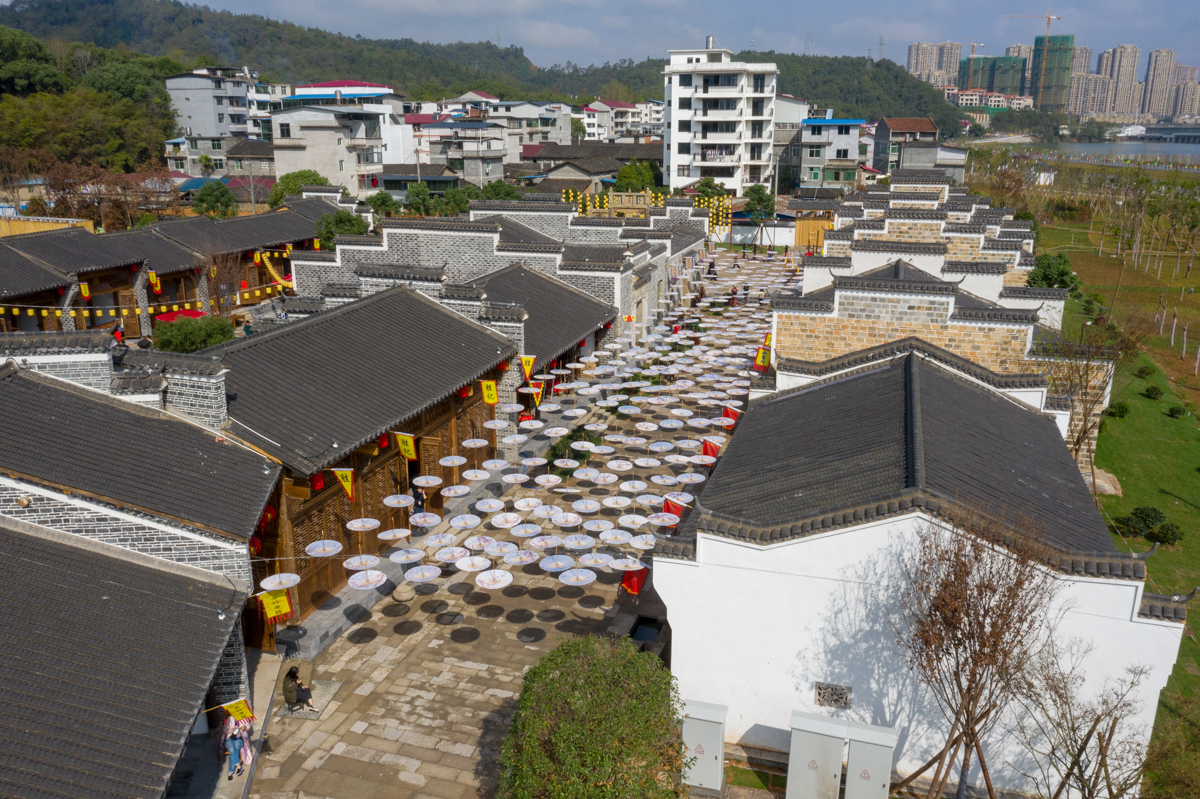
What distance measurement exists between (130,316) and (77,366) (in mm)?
25555

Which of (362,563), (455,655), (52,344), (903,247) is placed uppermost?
(903,247)

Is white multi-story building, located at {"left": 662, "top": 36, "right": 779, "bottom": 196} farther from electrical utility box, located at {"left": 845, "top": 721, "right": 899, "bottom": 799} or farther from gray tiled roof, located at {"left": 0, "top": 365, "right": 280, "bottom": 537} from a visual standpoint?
electrical utility box, located at {"left": 845, "top": 721, "right": 899, "bottom": 799}

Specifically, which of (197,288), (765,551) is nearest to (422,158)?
(197,288)

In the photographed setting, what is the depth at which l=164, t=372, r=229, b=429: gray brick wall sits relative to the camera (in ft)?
46.7

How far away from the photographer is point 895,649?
1151 centimetres

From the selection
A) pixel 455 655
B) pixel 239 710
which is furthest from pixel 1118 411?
pixel 239 710

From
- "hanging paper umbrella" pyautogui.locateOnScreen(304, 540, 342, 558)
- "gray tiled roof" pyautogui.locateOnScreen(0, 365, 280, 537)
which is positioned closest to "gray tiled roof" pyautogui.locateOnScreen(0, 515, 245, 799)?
"gray tiled roof" pyautogui.locateOnScreen(0, 365, 280, 537)

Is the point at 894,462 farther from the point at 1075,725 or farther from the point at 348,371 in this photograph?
the point at 348,371

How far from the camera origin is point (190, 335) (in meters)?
26.6

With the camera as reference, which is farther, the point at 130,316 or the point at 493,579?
the point at 130,316

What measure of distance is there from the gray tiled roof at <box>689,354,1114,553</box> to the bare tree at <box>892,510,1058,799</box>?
65 centimetres

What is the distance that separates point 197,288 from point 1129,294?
51997 mm

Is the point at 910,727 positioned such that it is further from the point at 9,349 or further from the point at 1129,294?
the point at 1129,294

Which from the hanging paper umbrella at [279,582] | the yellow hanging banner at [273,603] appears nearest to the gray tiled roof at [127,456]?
the hanging paper umbrella at [279,582]
